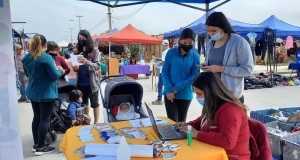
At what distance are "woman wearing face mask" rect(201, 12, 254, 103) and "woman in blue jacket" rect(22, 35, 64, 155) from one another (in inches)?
75.5

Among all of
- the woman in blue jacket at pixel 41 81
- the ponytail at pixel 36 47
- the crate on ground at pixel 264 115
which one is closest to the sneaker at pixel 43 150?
the woman in blue jacket at pixel 41 81

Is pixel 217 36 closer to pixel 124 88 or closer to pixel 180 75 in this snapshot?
pixel 180 75

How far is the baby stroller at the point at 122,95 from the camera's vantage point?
3.27 metres

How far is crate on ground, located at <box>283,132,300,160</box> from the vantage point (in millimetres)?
2828

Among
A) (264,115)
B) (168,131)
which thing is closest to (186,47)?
(168,131)

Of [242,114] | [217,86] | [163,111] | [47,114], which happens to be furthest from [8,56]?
[163,111]

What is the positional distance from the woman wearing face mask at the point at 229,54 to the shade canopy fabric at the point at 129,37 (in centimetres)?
935

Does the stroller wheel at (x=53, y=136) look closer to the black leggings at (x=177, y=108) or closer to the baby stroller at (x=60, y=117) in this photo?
the baby stroller at (x=60, y=117)

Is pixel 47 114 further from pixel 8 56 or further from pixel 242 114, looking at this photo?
pixel 242 114

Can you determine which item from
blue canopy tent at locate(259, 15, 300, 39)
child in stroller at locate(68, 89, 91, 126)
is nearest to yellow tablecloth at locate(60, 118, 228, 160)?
child in stroller at locate(68, 89, 91, 126)

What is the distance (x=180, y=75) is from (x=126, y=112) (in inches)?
30.5

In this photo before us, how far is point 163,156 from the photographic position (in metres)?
1.72

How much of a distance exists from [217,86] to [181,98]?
1.21m

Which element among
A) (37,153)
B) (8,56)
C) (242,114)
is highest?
(8,56)
